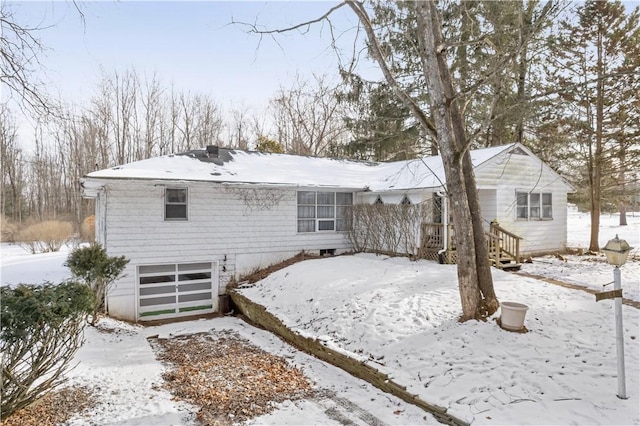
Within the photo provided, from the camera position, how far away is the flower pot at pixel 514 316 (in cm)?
577

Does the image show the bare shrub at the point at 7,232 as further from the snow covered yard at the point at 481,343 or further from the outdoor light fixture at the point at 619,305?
the outdoor light fixture at the point at 619,305

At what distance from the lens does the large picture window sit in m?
13.7

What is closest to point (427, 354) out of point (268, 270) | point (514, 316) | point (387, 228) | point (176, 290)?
point (514, 316)

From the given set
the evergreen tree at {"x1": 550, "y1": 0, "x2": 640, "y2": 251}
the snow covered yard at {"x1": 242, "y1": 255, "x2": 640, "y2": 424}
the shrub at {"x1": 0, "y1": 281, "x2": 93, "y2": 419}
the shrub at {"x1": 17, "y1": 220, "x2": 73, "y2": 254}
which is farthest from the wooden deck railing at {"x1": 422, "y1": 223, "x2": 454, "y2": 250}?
→ the shrub at {"x1": 17, "y1": 220, "x2": 73, "y2": 254}

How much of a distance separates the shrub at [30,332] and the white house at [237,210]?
6.07m

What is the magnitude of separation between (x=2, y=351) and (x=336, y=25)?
7.56 m

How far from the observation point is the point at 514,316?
5801 millimetres

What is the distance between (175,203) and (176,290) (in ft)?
9.19

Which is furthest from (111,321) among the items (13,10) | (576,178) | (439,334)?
(576,178)

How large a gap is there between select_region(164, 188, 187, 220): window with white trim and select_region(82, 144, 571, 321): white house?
3 centimetres

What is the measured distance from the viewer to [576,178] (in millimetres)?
16859

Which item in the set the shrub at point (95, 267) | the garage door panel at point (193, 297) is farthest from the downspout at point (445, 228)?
the shrub at point (95, 267)

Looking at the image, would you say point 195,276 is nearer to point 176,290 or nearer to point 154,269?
point 176,290

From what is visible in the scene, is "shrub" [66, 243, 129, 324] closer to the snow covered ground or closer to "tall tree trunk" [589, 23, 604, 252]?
the snow covered ground
